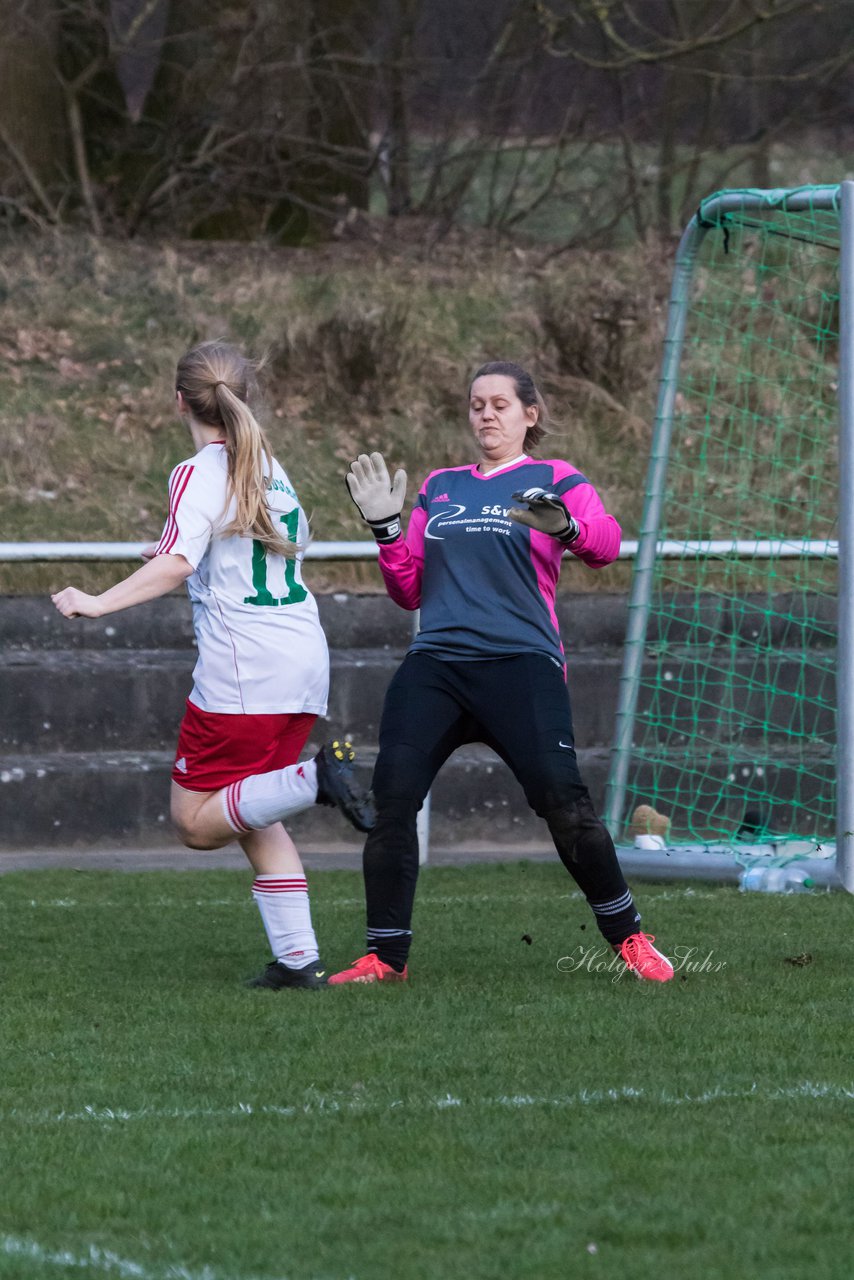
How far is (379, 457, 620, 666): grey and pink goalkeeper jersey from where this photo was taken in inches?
227

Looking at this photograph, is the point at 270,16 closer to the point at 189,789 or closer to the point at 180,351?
the point at 180,351

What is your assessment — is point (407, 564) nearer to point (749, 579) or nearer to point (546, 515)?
point (546, 515)

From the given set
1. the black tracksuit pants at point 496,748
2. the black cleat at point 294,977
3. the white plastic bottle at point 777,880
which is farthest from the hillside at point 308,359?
the black cleat at point 294,977

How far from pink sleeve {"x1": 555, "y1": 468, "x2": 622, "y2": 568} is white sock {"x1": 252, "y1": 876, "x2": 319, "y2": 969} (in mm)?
1266

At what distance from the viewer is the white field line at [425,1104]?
438 cm

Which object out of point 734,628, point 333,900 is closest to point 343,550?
point 333,900

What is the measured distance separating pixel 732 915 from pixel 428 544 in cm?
220

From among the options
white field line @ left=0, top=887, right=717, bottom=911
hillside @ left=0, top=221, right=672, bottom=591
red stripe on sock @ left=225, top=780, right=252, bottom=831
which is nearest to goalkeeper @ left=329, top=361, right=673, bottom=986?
red stripe on sock @ left=225, top=780, right=252, bottom=831

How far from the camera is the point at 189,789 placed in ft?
18.8

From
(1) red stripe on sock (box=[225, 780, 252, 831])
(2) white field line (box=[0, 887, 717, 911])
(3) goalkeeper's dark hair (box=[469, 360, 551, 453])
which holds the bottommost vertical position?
(2) white field line (box=[0, 887, 717, 911])

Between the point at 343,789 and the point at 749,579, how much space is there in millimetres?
6146

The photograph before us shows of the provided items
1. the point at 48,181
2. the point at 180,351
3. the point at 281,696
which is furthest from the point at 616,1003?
the point at 48,181

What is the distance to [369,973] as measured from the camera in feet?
19.1

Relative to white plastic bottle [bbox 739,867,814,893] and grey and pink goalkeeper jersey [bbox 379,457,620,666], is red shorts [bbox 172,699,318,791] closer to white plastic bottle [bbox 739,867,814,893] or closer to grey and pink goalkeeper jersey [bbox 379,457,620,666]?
grey and pink goalkeeper jersey [bbox 379,457,620,666]
